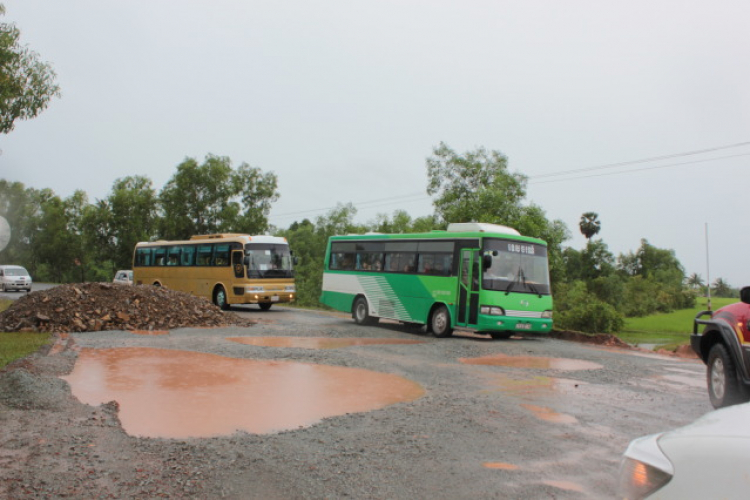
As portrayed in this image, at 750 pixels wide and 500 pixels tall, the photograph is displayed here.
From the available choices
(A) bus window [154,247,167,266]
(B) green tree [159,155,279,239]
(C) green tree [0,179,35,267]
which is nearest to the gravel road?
(A) bus window [154,247,167,266]

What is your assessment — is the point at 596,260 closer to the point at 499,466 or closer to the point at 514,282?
the point at 514,282

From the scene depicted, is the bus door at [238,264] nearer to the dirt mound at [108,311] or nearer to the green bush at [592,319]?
the dirt mound at [108,311]

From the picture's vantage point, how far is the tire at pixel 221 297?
28.4 metres

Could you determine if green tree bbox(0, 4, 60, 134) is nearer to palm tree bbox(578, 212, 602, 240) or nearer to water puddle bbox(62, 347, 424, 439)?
water puddle bbox(62, 347, 424, 439)

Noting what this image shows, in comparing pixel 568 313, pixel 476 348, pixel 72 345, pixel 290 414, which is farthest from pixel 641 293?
pixel 290 414

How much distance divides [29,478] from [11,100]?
14080mm

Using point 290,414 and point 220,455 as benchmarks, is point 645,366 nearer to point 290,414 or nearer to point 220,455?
point 290,414

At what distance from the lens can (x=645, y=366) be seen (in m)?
12.8

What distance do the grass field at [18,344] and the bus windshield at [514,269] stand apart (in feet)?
35.1

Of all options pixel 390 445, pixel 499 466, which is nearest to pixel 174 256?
pixel 390 445

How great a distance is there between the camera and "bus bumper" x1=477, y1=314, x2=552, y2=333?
16672 millimetres

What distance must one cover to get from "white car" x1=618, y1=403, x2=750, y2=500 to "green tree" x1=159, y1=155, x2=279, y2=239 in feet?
155

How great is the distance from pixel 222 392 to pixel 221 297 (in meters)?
20.1

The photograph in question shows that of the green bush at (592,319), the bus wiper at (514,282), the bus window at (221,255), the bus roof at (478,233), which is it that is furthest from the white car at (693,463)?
the bus window at (221,255)
